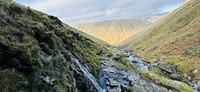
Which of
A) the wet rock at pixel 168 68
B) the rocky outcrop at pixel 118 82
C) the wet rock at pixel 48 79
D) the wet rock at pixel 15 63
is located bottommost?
the wet rock at pixel 168 68

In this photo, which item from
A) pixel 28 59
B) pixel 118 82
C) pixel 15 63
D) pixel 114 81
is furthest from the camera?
pixel 118 82

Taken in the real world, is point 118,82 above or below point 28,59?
below

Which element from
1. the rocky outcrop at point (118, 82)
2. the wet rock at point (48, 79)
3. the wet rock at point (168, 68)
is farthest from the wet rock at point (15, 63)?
the wet rock at point (168, 68)

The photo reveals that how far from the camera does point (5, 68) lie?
36.1ft

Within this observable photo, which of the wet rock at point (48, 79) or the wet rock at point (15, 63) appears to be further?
the wet rock at point (48, 79)

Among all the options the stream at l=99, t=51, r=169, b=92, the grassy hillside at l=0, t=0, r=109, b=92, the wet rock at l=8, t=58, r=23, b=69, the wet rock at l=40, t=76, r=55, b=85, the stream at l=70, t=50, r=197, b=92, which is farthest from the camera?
the stream at l=99, t=51, r=169, b=92

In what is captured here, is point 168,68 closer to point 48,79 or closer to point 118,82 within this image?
point 118,82

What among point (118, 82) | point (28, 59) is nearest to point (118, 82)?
point (118, 82)

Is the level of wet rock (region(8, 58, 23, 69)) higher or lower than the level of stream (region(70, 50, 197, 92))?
higher

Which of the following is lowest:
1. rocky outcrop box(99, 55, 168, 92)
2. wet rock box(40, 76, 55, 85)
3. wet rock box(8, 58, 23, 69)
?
rocky outcrop box(99, 55, 168, 92)

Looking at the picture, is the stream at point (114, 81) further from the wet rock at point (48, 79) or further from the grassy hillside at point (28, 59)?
the wet rock at point (48, 79)

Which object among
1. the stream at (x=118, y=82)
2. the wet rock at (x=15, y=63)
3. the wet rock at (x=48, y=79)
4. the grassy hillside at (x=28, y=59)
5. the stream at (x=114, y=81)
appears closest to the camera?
the grassy hillside at (x=28, y=59)

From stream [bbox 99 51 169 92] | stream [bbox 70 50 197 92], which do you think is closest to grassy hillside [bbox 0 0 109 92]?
stream [bbox 70 50 197 92]

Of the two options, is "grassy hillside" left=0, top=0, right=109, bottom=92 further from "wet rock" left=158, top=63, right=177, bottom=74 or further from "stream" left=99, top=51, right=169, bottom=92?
"wet rock" left=158, top=63, right=177, bottom=74
